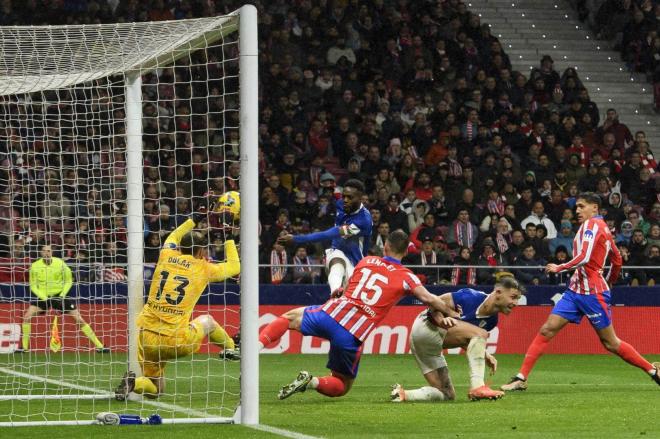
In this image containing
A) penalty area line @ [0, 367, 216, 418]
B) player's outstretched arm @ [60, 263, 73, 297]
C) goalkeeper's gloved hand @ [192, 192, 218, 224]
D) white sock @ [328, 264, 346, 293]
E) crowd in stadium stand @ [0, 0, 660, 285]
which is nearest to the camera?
penalty area line @ [0, 367, 216, 418]

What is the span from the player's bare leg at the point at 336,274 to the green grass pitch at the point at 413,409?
1.14 m

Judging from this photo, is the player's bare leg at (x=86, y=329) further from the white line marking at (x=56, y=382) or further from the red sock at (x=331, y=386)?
the red sock at (x=331, y=386)

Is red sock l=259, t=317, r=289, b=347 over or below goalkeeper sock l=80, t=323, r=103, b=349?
over

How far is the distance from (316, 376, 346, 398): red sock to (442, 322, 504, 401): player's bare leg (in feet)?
4.01

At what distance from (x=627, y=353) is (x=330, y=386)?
3749 mm

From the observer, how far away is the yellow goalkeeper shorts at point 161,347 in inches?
473

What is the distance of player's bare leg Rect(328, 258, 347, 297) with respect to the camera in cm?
1446

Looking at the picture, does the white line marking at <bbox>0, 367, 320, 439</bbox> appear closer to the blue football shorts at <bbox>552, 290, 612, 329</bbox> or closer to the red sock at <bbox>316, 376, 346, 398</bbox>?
the red sock at <bbox>316, 376, 346, 398</bbox>

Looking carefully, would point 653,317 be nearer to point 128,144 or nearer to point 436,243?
point 436,243

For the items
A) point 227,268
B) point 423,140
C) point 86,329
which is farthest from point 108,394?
point 423,140

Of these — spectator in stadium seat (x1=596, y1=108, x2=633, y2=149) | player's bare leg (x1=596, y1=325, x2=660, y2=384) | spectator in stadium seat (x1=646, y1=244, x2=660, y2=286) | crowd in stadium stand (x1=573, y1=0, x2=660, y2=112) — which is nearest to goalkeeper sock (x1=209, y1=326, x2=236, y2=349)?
player's bare leg (x1=596, y1=325, x2=660, y2=384)

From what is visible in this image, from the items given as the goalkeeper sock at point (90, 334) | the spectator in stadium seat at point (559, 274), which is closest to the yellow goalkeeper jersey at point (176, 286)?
the goalkeeper sock at point (90, 334)

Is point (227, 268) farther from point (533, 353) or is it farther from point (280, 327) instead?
point (533, 353)

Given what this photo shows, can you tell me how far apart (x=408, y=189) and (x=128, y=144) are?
12.1m
